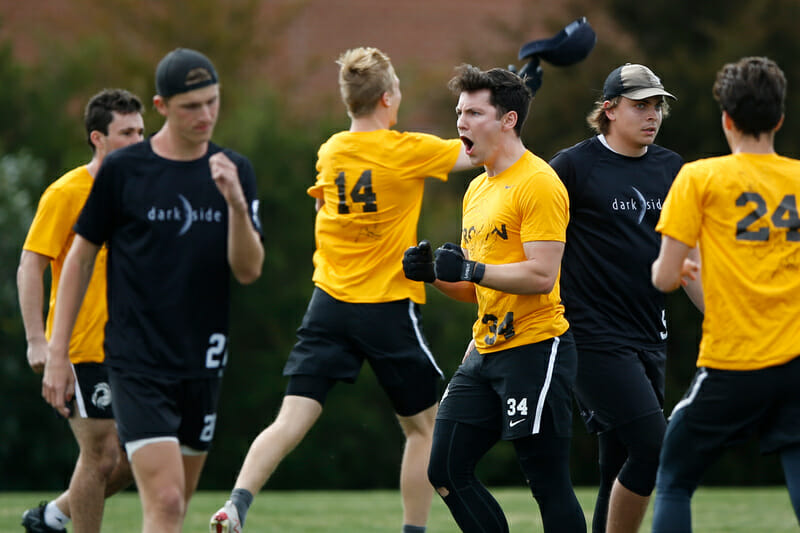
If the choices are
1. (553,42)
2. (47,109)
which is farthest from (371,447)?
(553,42)

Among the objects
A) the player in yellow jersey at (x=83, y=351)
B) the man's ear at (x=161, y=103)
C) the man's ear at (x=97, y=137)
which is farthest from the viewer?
the man's ear at (x=97, y=137)

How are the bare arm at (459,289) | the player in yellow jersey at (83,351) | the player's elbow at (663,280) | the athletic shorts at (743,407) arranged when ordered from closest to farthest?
the athletic shorts at (743,407)
the player's elbow at (663,280)
the bare arm at (459,289)
the player in yellow jersey at (83,351)

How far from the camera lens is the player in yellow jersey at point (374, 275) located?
6.32m

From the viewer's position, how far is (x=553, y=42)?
6.73m

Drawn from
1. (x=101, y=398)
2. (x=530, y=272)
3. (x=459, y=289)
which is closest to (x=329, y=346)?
(x=459, y=289)

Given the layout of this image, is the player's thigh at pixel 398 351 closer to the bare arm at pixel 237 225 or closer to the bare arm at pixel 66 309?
the bare arm at pixel 237 225

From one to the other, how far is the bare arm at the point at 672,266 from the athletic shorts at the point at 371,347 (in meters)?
2.06

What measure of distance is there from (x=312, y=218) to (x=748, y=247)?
15844 millimetres

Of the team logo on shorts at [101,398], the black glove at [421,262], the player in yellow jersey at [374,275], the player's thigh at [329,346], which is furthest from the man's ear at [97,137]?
the black glove at [421,262]

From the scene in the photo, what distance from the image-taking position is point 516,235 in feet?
16.9

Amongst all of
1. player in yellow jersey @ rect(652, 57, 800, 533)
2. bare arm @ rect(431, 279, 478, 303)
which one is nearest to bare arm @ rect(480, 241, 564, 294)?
bare arm @ rect(431, 279, 478, 303)

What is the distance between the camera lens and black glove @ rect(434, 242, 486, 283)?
4934mm

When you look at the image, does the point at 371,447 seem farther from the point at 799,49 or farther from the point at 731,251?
the point at 731,251

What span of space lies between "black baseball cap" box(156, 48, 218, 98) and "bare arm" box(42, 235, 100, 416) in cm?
76
